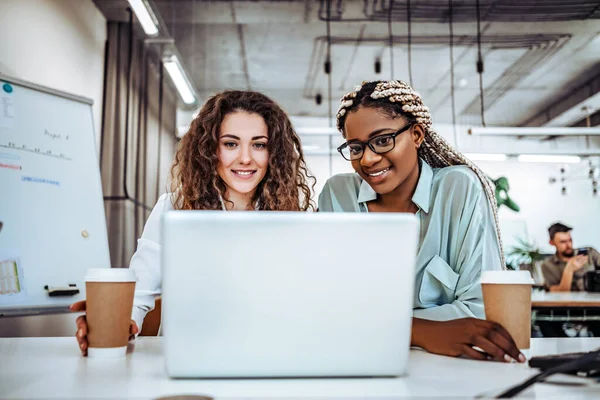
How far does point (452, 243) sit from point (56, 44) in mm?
3311

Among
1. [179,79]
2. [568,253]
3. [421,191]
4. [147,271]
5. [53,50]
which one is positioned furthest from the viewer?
[568,253]

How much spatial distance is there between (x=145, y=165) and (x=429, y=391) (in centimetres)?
532

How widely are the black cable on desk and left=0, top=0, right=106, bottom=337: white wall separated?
280 centimetres

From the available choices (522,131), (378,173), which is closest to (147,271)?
(378,173)

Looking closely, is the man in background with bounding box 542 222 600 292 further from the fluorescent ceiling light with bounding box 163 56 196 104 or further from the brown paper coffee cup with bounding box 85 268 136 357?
the brown paper coffee cup with bounding box 85 268 136 357

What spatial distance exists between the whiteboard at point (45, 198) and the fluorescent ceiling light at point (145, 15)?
756mm

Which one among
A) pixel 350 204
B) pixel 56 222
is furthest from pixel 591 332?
pixel 56 222

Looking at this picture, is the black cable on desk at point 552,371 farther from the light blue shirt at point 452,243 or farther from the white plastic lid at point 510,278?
the light blue shirt at point 452,243

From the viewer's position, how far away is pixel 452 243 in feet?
4.64

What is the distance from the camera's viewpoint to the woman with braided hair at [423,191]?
134 centimetres

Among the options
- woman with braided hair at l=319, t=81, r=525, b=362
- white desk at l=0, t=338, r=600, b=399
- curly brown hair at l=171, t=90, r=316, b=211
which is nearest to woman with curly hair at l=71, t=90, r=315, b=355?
curly brown hair at l=171, t=90, r=316, b=211

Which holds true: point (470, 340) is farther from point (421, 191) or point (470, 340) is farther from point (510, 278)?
point (421, 191)

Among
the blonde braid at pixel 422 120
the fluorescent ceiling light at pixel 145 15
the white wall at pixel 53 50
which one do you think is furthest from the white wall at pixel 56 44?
the blonde braid at pixel 422 120

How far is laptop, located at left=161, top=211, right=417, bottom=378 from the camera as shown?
0.61 metres
